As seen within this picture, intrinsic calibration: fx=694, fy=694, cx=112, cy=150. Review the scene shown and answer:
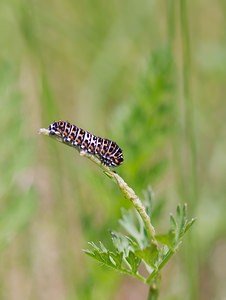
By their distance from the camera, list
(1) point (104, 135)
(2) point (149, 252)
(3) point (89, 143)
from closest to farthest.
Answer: (2) point (149, 252)
(3) point (89, 143)
(1) point (104, 135)

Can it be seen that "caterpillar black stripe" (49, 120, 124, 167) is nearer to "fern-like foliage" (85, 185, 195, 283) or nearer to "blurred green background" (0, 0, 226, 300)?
"fern-like foliage" (85, 185, 195, 283)

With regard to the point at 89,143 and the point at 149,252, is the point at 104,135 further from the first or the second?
the point at 149,252

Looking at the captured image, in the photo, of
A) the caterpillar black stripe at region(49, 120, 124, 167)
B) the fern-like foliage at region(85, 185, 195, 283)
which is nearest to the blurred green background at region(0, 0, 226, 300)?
the caterpillar black stripe at region(49, 120, 124, 167)

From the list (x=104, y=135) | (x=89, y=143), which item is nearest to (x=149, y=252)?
(x=89, y=143)

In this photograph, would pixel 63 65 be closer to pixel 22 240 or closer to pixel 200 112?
pixel 200 112

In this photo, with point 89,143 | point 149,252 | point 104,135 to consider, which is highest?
point 104,135

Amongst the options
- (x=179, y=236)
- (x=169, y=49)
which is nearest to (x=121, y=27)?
(x=169, y=49)

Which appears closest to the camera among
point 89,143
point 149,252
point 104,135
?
point 149,252

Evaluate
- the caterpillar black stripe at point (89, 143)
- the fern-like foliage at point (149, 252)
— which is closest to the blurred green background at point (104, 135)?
the caterpillar black stripe at point (89, 143)
